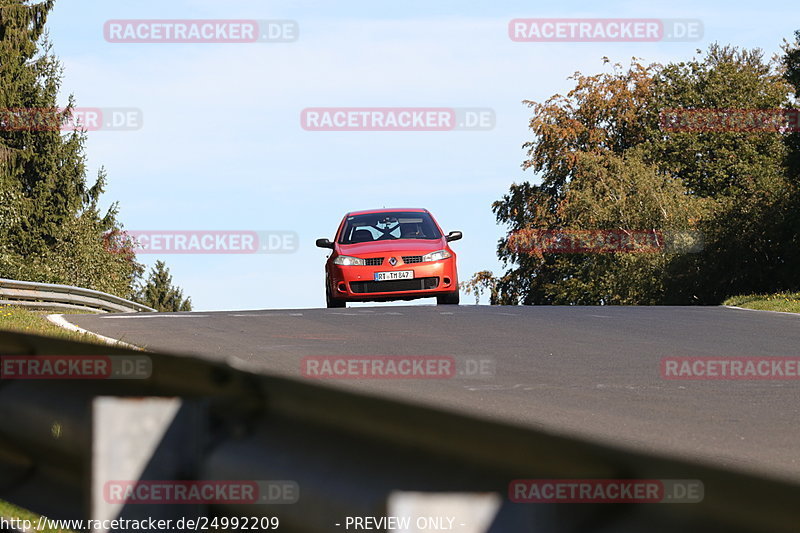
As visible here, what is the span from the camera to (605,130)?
58094 mm

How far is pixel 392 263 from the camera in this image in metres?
20.7

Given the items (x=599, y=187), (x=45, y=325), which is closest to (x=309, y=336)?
(x=45, y=325)

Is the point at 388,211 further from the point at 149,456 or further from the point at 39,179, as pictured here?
the point at 39,179

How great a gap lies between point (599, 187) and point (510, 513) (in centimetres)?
5089
